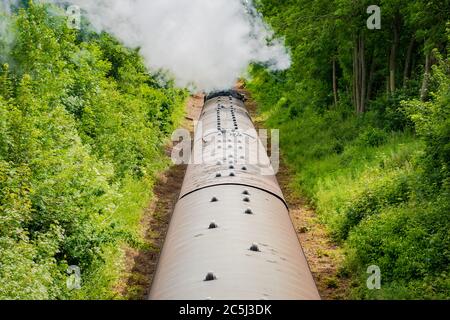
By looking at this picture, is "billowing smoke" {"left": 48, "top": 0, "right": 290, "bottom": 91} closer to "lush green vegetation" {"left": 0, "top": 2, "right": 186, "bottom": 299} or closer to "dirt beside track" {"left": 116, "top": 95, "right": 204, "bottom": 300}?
"lush green vegetation" {"left": 0, "top": 2, "right": 186, "bottom": 299}

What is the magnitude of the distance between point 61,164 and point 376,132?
1027 centimetres

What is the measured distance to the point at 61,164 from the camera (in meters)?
11.2

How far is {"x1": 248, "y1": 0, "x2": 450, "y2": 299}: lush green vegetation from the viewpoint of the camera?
34.5ft

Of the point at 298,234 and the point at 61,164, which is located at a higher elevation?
the point at 61,164

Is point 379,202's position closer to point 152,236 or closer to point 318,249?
point 318,249

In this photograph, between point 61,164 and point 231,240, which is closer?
point 231,240

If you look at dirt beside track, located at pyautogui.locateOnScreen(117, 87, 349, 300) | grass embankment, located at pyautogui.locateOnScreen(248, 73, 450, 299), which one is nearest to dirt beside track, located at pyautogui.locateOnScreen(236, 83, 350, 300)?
dirt beside track, located at pyautogui.locateOnScreen(117, 87, 349, 300)

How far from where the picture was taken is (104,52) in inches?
790

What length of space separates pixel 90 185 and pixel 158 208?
4.47 metres

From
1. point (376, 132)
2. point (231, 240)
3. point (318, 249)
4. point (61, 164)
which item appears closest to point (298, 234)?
point (318, 249)

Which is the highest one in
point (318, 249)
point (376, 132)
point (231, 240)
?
point (376, 132)

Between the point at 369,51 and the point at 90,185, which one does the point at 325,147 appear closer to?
the point at 369,51

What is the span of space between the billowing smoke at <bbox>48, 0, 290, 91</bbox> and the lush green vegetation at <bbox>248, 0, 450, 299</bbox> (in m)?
1.66
